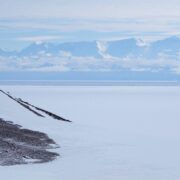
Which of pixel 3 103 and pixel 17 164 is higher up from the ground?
pixel 3 103

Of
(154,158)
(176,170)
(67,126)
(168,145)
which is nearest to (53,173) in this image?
(176,170)

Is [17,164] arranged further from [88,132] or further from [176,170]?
[88,132]

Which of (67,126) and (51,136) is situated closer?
(51,136)

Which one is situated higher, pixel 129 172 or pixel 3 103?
pixel 3 103

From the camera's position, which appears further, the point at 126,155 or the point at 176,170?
Answer: the point at 126,155

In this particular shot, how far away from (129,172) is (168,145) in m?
11.3

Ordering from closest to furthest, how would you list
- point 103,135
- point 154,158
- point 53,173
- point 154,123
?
point 53,173
point 154,158
point 103,135
point 154,123

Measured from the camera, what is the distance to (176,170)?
25.2 meters

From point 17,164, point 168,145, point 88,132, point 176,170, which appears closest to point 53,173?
point 17,164

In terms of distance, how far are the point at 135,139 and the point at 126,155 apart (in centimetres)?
914

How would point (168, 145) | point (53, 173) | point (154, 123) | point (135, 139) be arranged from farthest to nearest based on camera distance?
point (154, 123) < point (135, 139) < point (168, 145) < point (53, 173)

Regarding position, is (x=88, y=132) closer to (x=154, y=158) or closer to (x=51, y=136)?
(x=51, y=136)

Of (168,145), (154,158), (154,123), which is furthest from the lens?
(154,123)

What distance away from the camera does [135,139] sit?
38938 mm
